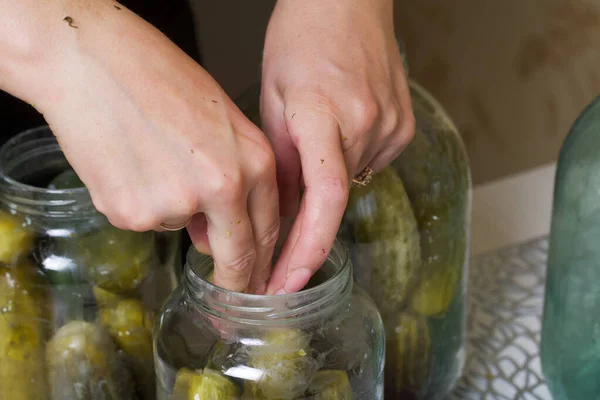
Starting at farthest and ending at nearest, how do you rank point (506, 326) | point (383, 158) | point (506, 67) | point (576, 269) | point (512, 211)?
point (506, 67) → point (512, 211) → point (506, 326) → point (576, 269) → point (383, 158)

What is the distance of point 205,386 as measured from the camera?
0.38 meters

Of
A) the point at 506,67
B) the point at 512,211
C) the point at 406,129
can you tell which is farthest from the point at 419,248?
the point at 506,67

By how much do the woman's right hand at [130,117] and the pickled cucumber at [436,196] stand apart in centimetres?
21

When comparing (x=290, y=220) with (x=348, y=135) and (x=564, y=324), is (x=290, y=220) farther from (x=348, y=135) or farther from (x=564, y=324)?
(x=564, y=324)

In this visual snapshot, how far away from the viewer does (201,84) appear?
346mm

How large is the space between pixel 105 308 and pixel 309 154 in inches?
7.1

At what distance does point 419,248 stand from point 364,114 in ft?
0.49

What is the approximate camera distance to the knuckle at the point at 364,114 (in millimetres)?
389

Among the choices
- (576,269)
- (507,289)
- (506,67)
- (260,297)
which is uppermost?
(260,297)

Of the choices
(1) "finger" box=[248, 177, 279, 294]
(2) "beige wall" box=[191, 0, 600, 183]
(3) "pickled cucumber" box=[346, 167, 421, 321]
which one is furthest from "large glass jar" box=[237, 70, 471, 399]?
(2) "beige wall" box=[191, 0, 600, 183]

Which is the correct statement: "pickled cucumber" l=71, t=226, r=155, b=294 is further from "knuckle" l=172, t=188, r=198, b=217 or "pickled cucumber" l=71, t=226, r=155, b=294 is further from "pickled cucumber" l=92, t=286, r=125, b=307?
"knuckle" l=172, t=188, r=198, b=217

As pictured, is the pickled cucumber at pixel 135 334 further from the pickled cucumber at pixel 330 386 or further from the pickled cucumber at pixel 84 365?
the pickled cucumber at pixel 330 386

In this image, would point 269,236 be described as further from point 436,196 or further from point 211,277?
point 436,196

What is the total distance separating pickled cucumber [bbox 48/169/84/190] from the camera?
474 millimetres
